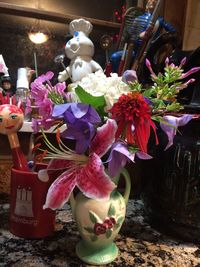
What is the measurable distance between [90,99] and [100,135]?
7 centimetres

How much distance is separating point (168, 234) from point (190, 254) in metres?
0.08

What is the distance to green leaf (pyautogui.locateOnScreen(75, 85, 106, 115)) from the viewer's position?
0.53 meters

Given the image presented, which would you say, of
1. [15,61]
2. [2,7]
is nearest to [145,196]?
[15,61]

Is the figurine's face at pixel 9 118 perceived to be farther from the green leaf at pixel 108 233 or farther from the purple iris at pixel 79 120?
the green leaf at pixel 108 233

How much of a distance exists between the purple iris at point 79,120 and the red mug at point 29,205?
148 mm

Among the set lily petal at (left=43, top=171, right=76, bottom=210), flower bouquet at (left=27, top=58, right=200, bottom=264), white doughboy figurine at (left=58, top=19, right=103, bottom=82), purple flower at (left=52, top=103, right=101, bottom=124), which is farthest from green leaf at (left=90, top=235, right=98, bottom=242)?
white doughboy figurine at (left=58, top=19, right=103, bottom=82)

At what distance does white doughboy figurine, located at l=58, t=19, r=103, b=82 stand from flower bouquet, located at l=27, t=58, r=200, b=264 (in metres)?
0.27

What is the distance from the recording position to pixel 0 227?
70 centimetres

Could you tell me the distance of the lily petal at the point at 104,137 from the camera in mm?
507

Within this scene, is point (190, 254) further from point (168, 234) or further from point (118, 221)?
point (118, 221)

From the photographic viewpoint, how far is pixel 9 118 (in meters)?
0.63

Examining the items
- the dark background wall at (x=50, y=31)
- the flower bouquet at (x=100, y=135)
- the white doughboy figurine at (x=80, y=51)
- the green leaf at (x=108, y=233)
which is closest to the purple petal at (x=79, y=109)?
the flower bouquet at (x=100, y=135)

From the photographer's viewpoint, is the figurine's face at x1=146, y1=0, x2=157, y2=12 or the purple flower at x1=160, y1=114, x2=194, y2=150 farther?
the figurine's face at x1=146, y1=0, x2=157, y2=12

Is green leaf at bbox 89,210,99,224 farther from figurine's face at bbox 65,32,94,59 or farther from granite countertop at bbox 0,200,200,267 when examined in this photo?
figurine's face at bbox 65,32,94,59
